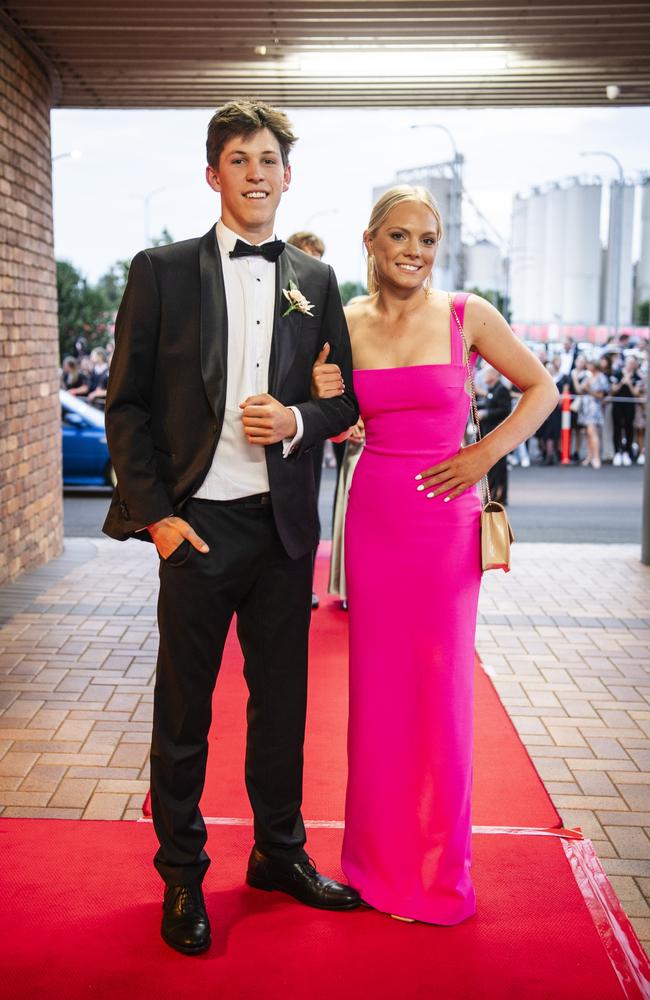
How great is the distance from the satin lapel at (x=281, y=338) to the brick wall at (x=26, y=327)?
4869 mm

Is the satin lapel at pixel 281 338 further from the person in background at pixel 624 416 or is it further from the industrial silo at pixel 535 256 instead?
the industrial silo at pixel 535 256

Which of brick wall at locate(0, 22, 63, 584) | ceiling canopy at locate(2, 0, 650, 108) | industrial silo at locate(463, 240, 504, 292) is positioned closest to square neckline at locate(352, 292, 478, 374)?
ceiling canopy at locate(2, 0, 650, 108)

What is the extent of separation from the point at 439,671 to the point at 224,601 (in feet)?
2.16

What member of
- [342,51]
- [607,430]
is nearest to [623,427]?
[607,430]

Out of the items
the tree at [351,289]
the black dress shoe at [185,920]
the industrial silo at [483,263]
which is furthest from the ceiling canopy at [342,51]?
the industrial silo at [483,263]

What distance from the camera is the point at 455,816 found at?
3.04m

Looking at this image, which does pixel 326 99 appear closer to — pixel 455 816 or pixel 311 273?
pixel 311 273

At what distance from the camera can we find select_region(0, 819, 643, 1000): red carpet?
2664 mm

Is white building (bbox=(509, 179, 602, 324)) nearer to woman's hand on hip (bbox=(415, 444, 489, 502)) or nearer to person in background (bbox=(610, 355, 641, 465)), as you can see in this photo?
person in background (bbox=(610, 355, 641, 465))

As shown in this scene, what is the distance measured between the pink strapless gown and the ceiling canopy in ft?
15.1

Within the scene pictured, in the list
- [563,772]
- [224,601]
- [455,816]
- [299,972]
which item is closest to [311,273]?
[224,601]

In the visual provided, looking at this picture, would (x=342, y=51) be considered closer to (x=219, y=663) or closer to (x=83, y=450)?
(x=219, y=663)

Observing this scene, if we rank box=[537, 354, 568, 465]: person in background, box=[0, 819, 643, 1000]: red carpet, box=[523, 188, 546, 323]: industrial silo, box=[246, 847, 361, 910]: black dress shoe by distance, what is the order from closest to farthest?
box=[0, 819, 643, 1000]: red carpet, box=[246, 847, 361, 910]: black dress shoe, box=[537, 354, 568, 465]: person in background, box=[523, 188, 546, 323]: industrial silo

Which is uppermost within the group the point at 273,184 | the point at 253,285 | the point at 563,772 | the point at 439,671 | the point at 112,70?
the point at 112,70
